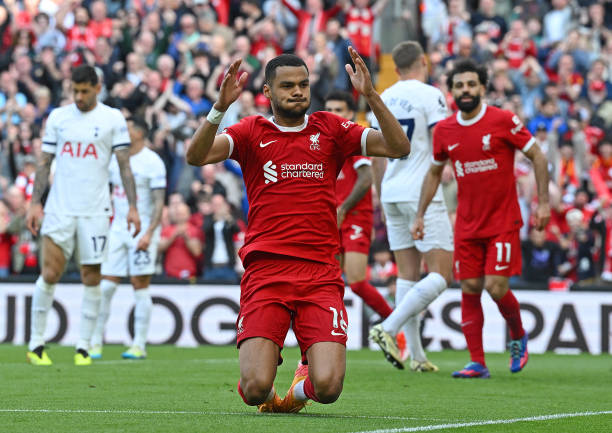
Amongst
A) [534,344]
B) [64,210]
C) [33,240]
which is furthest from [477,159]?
[33,240]

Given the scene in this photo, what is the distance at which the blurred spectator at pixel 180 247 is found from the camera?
57.7 feet

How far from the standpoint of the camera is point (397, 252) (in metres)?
11.5

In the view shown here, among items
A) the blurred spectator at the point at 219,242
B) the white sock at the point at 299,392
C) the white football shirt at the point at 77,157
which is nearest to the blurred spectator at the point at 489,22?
the blurred spectator at the point at 219,242

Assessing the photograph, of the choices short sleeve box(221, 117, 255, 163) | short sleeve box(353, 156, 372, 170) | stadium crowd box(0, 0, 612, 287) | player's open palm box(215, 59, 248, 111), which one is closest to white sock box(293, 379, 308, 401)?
short sleeve box(221, 117, 255, 163)

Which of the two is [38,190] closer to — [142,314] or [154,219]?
[154,219]

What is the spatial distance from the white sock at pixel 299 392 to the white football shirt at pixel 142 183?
6.20 metres

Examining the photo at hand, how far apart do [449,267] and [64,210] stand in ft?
12.1

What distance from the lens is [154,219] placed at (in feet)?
42.8

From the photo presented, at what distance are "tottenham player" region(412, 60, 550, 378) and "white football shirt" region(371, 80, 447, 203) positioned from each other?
41 cm

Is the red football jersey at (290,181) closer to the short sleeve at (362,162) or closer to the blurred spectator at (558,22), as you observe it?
the short sleeve at (362,162)

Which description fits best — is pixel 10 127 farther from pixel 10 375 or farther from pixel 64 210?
pixel 10 375

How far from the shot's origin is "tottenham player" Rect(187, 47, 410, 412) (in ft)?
23.4

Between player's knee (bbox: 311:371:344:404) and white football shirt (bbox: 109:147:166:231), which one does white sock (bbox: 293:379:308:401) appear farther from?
white football shirt (bbox: 109:147:166:231)

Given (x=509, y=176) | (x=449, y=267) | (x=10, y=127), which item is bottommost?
(x=449, y=267)
